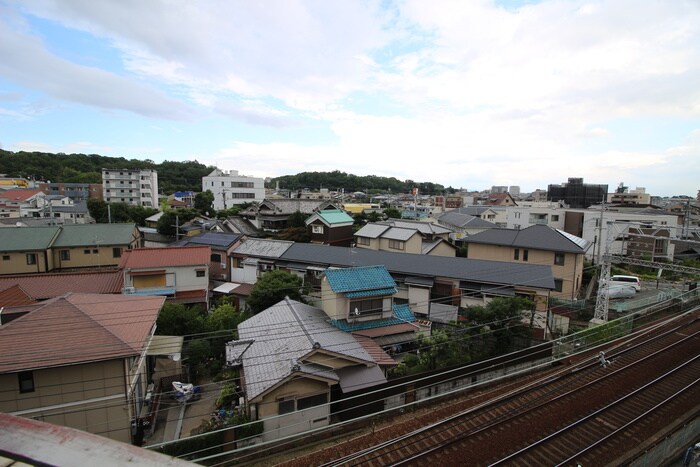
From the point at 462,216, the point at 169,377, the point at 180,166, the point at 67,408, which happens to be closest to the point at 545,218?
the point at 462,216

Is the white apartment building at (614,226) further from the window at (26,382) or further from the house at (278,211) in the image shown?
the window at (26,382)

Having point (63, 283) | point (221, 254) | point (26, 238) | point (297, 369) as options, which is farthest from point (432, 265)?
point (26, 238)

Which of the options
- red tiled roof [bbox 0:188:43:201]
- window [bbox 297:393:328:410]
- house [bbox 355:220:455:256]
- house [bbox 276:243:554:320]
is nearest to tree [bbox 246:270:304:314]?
house [bbox 276:243:554:320]

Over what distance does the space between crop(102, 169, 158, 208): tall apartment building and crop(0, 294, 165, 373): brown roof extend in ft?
177

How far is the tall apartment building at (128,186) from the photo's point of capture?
193ft

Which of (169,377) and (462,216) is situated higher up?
(462,216)

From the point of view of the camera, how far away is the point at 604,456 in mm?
8289

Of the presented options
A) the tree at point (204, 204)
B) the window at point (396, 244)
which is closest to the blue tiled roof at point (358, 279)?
the window at point (396, 244)

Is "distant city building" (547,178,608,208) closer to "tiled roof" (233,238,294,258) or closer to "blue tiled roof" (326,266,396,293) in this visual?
"tiled roof" (233,238,294,258)

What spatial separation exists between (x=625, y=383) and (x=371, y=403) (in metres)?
8.10

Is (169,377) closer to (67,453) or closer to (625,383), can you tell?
(67,453)

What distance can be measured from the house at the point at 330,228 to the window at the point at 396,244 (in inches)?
243

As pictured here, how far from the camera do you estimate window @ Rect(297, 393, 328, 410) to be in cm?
1116

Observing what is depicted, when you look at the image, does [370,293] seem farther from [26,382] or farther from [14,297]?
[14,297]
